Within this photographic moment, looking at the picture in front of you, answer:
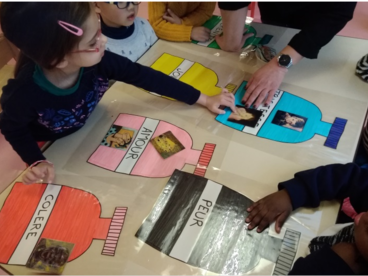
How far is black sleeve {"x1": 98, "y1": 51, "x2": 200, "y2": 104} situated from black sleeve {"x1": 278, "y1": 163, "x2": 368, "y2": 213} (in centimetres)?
33

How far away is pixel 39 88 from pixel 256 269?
539mm

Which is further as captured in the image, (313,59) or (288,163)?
(313,59)

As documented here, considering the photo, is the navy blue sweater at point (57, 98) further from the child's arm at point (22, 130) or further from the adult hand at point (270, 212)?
the adult hand at point (270, 212)

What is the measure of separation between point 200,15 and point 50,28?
2.18ft

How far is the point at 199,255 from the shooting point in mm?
572

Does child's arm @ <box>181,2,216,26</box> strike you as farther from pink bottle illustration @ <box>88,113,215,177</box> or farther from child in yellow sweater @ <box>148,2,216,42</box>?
pink bottle illustration @ <box>88,113,215,177</box>

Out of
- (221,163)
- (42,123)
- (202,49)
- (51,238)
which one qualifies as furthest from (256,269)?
(202,49)

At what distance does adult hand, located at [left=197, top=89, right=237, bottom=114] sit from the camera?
0.82m

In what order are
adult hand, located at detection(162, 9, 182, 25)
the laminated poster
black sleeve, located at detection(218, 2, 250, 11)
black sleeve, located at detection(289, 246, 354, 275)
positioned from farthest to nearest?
adult hand, located at detection(162, 9, 182, 25), black sleeve, located at detection(218, 2, 250, 11), the laminated poster, black sleeve, located at detection(289, 246, 354, 275)

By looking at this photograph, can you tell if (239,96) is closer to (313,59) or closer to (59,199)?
(313,59)

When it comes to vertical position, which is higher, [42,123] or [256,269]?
[42,123]

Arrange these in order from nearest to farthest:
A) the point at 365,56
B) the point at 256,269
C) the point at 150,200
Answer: the point at 256,269 → the point at 150,200 → the point at 365,56

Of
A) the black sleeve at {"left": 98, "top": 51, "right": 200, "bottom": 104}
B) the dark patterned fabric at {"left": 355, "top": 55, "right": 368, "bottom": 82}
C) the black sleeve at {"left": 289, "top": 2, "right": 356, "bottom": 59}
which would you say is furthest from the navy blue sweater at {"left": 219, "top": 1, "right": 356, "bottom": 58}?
the black sleeve at {"left": 98, "top": 51, "right": 200, "bottom": 104}

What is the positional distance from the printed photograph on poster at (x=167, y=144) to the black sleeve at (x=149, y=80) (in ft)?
0.37
